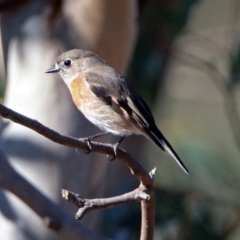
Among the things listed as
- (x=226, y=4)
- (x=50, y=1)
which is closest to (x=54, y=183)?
(x=50, y=1)

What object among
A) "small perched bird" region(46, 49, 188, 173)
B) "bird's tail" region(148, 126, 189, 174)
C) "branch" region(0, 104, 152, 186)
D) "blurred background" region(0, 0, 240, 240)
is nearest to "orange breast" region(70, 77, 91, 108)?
"small perched bird" region(46, 49, 188, 173)

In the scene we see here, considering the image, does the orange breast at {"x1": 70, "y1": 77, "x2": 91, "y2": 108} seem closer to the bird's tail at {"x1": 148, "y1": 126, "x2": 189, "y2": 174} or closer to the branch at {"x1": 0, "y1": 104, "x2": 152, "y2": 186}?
the bird's tail at {"x1": 148, "y1": 126, "x2": 189, "y2": 174}

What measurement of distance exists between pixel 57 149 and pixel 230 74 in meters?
0.95

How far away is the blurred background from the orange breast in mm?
107

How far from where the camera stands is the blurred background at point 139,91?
2025 mm

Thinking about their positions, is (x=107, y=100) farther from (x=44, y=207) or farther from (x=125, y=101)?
(x=44, y=207)

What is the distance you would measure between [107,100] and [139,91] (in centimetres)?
92

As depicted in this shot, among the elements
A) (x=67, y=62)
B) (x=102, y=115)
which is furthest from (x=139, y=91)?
(x=102, y=115)

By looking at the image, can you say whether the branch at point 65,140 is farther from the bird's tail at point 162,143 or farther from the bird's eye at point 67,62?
the bird's eye at point 67,62

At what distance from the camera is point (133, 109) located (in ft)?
5.96

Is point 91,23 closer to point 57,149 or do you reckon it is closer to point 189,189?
point 57,149

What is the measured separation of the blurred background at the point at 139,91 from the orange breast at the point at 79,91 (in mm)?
107

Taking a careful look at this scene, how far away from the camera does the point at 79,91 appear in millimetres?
1931

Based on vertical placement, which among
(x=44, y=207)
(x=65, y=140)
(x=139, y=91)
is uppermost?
(x=65, y=140)
